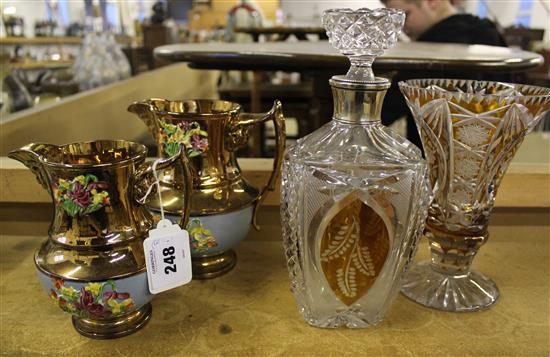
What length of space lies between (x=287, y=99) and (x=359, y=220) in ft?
6.13

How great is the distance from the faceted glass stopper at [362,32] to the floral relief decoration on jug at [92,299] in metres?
0.32

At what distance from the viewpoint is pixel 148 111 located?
60 cm

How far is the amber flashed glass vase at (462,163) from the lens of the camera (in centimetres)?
51

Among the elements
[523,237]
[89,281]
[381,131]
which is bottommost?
[523,237]

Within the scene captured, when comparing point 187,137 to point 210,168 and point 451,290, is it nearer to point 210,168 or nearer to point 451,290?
point 210,168

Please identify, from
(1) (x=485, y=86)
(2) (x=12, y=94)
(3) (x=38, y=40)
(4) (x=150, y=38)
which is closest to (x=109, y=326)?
(1) (x=485, y=86)

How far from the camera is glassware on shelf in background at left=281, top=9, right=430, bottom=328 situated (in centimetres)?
47

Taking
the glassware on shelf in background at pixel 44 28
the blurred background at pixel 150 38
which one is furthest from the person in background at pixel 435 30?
the glassware on shelf in background at pixel 44 28

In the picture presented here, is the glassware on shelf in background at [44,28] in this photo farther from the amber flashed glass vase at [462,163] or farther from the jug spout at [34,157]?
the amber flashed glass vase at [462,163]

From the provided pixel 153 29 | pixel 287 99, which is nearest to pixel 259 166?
pixel 287 99

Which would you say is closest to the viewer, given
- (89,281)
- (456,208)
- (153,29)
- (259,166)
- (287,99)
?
(89,281)

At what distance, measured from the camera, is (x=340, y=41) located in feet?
1.55

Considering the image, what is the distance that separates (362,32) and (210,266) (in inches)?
14.5

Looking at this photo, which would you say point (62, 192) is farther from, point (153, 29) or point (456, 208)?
point (153, 29)
